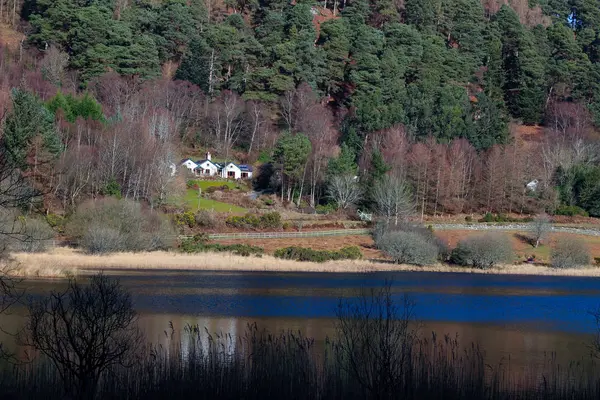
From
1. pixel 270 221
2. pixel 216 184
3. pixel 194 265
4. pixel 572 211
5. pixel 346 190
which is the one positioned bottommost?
pixel 194 265

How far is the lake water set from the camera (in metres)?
26.4

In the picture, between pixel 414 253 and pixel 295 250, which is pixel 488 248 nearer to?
pixel 414 253

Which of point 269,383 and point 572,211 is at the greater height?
point 572,211

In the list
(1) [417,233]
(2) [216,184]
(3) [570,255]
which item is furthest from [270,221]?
(3) [570,255]

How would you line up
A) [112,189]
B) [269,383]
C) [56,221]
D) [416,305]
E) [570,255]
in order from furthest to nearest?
1. [112,189]
2. [570,255]
3. [56,221]
4. [416,305]
5. [269,383]

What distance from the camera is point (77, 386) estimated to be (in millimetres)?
14258

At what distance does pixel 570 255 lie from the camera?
59344 mm

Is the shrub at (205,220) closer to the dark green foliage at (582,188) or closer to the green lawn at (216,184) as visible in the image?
the green lawn at (216,184)

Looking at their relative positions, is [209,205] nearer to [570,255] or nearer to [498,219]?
[498,219]

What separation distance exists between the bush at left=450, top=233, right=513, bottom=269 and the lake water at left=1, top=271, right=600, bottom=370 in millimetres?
5698

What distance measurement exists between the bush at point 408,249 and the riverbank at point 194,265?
77 centimetres

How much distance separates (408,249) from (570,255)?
11957 millimetres

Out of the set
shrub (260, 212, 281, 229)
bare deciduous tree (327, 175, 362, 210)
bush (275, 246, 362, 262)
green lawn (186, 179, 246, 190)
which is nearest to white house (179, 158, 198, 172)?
green lawn (186, 179, 246, 190)

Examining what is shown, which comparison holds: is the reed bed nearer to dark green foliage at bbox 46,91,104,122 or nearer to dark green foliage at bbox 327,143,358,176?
dark green foliage at bbox 46,91,104,122
